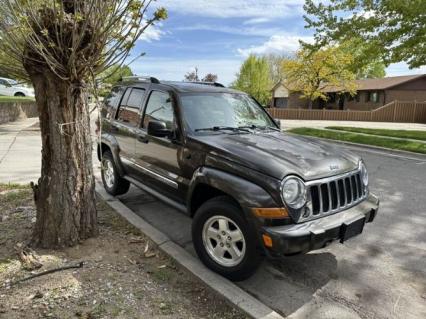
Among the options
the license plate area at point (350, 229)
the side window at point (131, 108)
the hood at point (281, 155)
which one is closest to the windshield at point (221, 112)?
the hood at point (281, 155)

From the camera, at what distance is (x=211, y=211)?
11.5ft

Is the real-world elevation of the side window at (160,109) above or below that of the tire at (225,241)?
above

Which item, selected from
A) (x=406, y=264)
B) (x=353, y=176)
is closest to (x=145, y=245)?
(x=353, y=176)

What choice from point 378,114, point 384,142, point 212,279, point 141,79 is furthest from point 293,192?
point 378,114

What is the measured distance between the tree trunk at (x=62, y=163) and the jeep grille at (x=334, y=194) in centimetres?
228

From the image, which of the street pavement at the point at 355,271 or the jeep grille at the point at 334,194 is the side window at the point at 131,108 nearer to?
the street pavement at the point at 355,271

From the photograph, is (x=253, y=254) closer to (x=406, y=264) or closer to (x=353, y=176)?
(x=353, y=176)

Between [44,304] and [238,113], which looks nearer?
[44,304]

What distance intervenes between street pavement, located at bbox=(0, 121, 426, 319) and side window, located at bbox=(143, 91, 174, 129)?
4.68 feet

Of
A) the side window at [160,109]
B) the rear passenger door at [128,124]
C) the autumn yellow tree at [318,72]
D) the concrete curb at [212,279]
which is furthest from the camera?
the autumn yellow tree at [318,72]

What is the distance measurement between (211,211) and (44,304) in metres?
1.59

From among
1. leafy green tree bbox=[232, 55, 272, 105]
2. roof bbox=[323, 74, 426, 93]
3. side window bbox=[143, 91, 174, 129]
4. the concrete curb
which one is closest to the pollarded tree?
the concrete curb

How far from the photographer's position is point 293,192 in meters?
3.10

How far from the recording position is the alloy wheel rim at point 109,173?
19.4 ft
